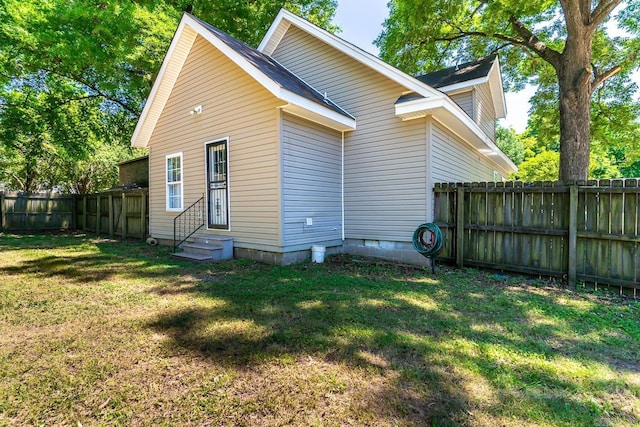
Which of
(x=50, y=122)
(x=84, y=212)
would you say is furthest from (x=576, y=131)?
(x=50, y=122)

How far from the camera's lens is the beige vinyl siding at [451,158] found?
6816 mm

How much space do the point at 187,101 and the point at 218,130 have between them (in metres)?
1.76

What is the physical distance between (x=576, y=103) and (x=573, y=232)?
5.34 meters

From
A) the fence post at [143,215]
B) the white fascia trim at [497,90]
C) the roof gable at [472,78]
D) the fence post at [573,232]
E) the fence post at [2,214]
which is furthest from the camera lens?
the fence post at [2,214]

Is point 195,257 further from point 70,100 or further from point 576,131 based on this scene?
point 70,100

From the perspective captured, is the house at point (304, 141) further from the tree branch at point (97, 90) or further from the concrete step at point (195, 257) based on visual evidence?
the tree branch at point (97, 90)

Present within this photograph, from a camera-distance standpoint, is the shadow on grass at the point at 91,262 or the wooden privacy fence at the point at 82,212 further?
the wooden privacy fence at the point at 82,212

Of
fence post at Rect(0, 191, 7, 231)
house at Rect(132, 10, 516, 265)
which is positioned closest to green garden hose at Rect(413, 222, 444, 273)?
house at Rect(132, 10, 516, 265)

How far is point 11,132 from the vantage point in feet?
44.5

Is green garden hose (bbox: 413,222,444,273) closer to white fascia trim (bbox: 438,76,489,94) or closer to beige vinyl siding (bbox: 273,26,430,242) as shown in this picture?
beige vinyl siding (bbox: 273,26,430,242)

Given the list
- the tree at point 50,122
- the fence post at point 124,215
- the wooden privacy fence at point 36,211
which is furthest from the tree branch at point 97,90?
the fence post at point 124,215

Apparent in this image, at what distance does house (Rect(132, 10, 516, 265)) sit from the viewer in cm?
650

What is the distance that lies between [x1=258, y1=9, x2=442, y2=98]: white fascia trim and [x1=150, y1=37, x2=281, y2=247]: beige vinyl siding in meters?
2.32

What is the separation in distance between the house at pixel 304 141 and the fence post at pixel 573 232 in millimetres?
2332
